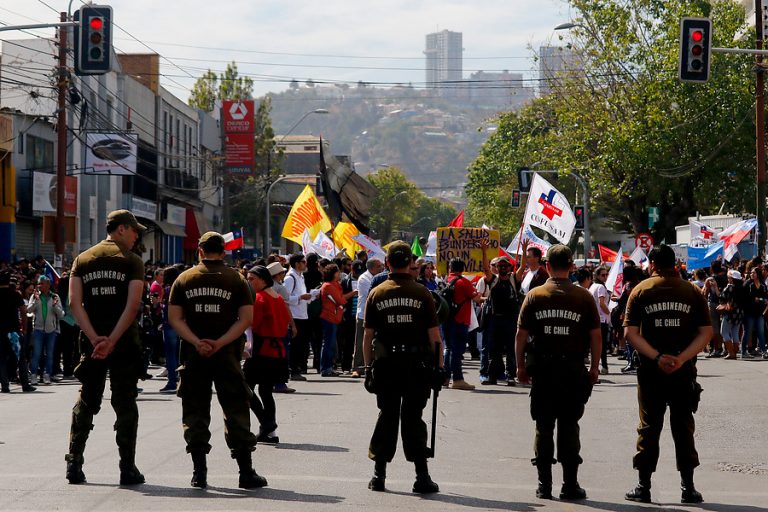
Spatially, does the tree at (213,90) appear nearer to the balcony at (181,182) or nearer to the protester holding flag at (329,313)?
the balcony at (181,182)

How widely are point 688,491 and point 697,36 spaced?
44.3 feet

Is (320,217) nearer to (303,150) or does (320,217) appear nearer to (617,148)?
(617,148)

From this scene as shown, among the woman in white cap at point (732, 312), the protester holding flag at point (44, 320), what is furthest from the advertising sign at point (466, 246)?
the protester holding flag at point (44, 320)

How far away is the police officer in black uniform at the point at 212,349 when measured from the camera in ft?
29.0

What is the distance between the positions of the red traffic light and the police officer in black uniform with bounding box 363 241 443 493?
513 inches

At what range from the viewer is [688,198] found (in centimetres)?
4966

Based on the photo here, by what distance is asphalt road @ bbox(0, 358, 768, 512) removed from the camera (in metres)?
8.38

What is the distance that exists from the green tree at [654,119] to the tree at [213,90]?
28117mm

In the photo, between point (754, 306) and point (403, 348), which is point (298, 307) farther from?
point (403, 348)

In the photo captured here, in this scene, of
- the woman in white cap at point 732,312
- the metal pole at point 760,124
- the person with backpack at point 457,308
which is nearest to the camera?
the person with backpack at point 457,308

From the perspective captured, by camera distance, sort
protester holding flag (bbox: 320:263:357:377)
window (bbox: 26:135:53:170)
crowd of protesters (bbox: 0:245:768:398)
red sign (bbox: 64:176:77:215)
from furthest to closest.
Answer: red sign (bbox: 64:176:77:215)
window (bbox: 26:135:53:170)
protester holding flag (bbox: 320:263:357:377)
crowd of protesters (bbox: 0:245:768:398)

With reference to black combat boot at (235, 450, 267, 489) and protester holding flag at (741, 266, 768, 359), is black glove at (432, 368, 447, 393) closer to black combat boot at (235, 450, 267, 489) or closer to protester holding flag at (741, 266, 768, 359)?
black combat boot at (235, 450, 267, 489)

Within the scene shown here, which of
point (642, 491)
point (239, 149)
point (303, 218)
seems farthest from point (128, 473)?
point (239, 149)

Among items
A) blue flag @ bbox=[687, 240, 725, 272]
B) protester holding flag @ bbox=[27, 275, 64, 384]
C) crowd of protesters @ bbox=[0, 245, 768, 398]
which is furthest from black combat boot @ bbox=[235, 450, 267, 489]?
blue flag @ bbox=[687, 240, 725, 272]
